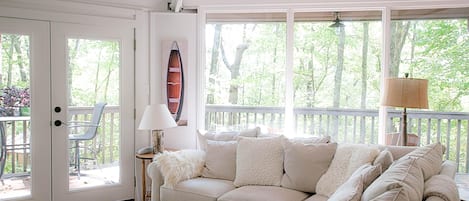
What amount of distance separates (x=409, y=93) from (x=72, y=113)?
10.2 ft

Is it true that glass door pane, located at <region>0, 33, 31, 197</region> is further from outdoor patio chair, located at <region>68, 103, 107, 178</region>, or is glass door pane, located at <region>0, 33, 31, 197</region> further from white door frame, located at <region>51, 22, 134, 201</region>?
outdoor patio chair, located at <region>68, 103, 107, 178</region>

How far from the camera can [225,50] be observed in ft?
15.4

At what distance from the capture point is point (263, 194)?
321 centimetres

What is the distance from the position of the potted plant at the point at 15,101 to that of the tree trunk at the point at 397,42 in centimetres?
351

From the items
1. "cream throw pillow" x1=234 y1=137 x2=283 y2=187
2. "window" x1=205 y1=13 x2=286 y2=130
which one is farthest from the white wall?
"cream throw pillow" x1=234 y1=137 x2=283 y2=187

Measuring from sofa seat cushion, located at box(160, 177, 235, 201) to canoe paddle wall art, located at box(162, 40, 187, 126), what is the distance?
123cm

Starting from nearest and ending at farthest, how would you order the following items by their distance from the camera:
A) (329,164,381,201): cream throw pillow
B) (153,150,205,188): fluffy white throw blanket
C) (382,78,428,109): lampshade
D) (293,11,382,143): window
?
(329,164,381,201): cream throw pillow
(382,78,428,109): lampshade
(153,150,205,188): fluffy white throw blanket
(293,11,382,143): window

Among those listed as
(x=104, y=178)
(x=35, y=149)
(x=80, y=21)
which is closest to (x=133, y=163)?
(x=104, y=178)

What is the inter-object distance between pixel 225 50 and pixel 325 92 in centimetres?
118

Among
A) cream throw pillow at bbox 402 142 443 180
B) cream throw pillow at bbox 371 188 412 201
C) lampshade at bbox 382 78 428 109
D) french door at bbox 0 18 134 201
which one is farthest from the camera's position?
french door at bbox 0 18 134 201

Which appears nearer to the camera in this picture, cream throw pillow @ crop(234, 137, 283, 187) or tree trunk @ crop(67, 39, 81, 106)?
cream throw pillow @ crop(234, 137, 283, 187)

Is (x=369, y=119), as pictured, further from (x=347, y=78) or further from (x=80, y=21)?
(x=80, y=21)

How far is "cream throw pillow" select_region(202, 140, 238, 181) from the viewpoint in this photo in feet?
12.2

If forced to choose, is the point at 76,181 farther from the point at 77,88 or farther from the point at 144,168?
the point at 77,88
